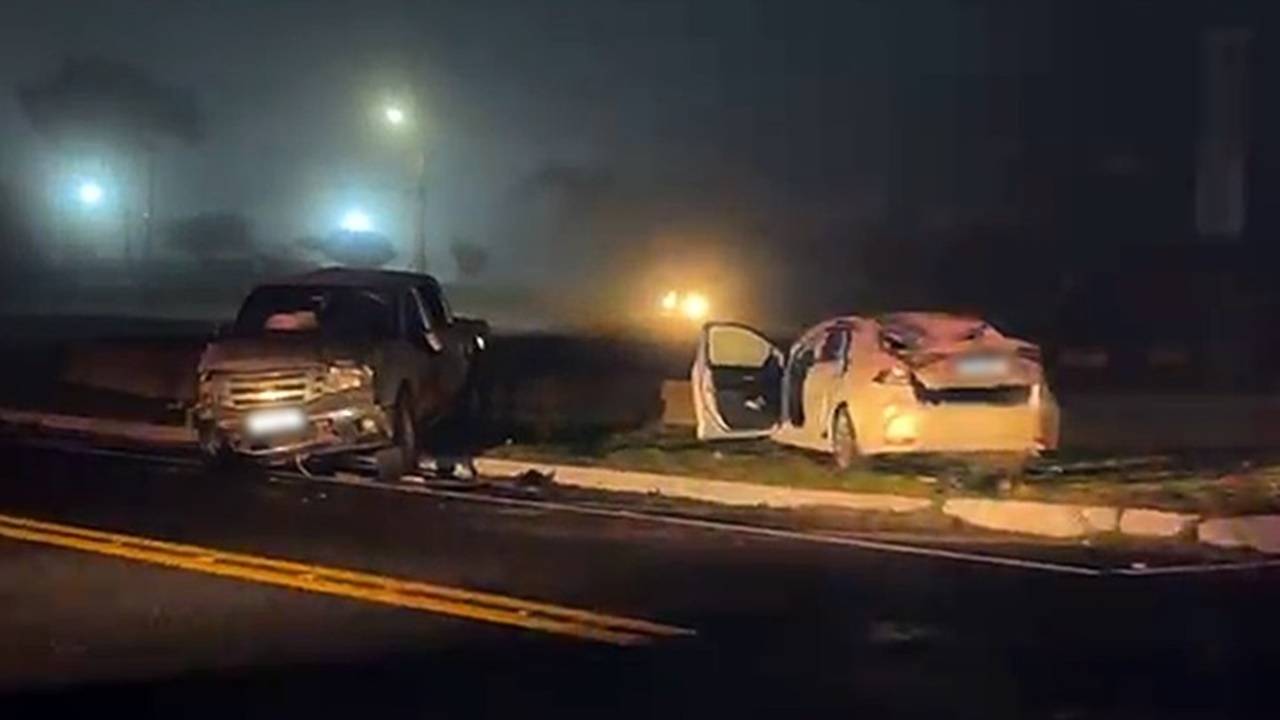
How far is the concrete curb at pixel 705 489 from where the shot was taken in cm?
2106

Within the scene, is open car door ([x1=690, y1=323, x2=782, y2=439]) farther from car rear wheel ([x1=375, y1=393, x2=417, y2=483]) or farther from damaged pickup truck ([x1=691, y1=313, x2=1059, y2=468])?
car rear wheel ([x1=375, y1=393, x2=417, y2=483])

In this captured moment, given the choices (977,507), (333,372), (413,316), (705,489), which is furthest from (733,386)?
(977,507)

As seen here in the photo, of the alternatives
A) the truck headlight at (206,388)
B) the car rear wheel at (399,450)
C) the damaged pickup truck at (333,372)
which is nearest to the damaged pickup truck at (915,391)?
the car rear wheel at (399,450)

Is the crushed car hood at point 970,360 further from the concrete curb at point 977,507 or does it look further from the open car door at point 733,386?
the open car door at point 733,386

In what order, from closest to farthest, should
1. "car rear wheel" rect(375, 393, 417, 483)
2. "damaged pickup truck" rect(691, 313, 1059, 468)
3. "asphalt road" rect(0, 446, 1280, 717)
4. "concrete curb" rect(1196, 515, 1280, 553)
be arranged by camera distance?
"asphalt road" rect(0, 446, 1280, 717) → "concrete curb" rect(1196, 515, 1280, 553) → "damaged pickup truck" rect(691, 313, 1059, 468) → "car rear wheel" rect(375, 393, 417, 483)

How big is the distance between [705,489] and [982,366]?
2.73m

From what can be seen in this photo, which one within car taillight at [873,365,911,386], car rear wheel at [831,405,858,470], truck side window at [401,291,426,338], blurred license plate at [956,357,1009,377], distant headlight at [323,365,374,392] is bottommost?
car rear wheel at [831,405,858,470]

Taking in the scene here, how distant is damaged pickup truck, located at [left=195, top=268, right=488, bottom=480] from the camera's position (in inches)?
966

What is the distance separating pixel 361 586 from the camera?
607 inches

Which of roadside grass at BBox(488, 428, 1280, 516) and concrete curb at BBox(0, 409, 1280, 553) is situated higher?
roadside grass at BBox(488, 428, 1280, 516)

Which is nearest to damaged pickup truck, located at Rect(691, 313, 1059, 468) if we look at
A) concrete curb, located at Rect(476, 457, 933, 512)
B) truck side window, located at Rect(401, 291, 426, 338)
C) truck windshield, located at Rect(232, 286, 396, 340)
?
concrete curb, located at Rect(476, 457, 933, 512)

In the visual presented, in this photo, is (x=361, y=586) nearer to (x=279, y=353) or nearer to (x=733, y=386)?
(x=279, y=353)

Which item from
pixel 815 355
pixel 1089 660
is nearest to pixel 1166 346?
pixel 815 355

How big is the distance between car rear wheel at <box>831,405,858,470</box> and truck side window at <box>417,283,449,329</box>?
5.08m
